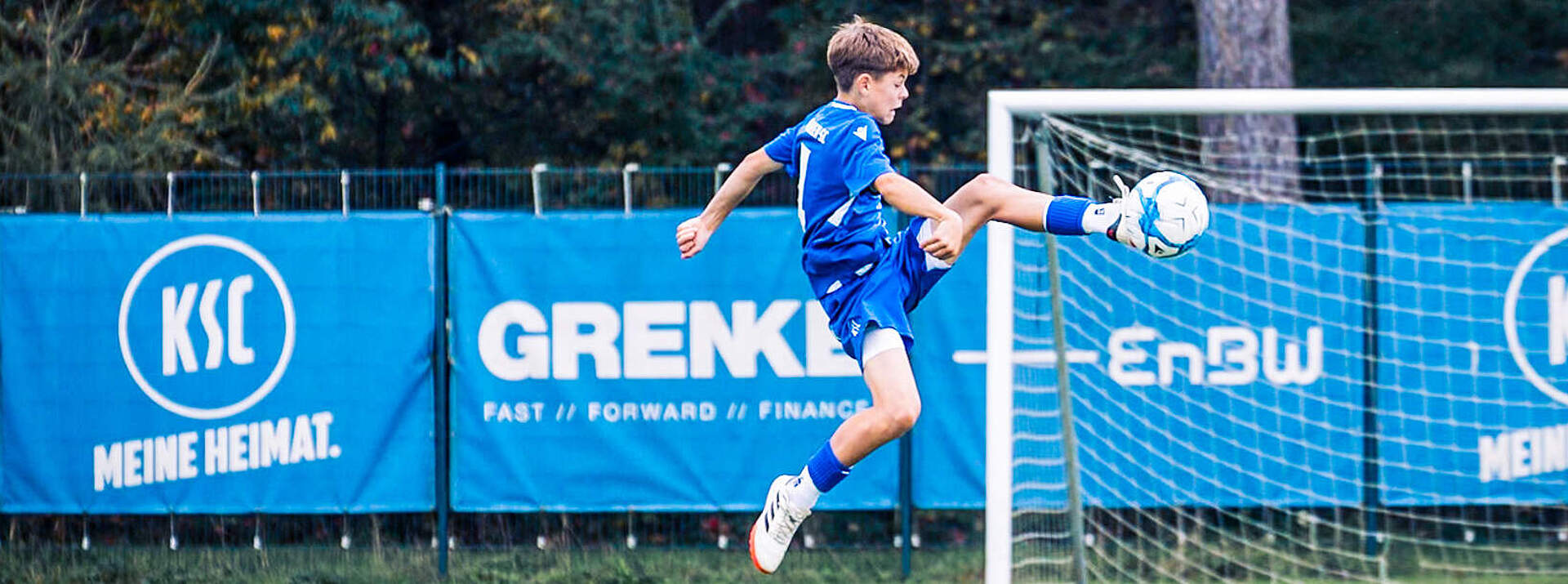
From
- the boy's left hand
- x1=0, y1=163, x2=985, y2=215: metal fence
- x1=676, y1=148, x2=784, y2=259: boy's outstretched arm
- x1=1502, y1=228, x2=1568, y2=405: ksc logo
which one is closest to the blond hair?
x1=676, y1=148, x2=784, y2=259: boy's outstretched arm

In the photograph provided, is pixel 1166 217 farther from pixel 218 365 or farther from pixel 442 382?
pixel 218 365

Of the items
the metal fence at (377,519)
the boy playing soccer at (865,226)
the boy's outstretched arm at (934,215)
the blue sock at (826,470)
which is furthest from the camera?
the metal fence at (377,519)

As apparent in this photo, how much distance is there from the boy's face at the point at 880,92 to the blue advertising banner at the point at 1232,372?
3198mm

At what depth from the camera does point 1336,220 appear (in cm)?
859

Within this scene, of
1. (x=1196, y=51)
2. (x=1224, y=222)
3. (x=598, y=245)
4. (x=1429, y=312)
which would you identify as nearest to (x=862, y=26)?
(x=598, y=245)

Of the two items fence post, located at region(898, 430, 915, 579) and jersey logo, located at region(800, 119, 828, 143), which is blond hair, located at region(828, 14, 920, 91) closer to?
jersey logo, located at region(800, 119, 828, 143)

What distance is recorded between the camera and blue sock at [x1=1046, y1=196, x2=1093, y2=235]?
5.09 meters

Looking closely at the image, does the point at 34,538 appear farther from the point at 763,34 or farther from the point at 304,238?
the point at 763,34

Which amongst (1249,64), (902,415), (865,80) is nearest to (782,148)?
(865,80)

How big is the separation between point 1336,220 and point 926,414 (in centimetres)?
227

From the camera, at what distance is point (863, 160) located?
16.8ft

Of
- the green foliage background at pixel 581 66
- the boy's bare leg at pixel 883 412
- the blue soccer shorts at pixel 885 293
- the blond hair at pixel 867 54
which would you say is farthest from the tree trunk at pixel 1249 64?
the boy's bare leg at pixel 883 412

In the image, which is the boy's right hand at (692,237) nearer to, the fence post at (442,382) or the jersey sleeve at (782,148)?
the jersey sleeve at (782,148)

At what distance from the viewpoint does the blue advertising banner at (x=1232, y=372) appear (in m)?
8.55
